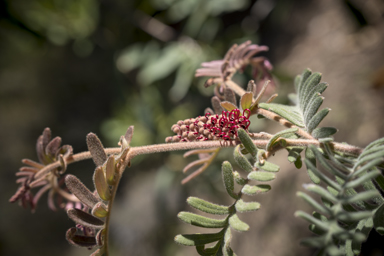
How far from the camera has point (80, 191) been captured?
24.1 inches

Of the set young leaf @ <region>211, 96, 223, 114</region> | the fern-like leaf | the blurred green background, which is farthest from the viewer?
the blurred green background

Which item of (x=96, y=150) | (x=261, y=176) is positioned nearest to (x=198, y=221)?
(x=261, y=176)

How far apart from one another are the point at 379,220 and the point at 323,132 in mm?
188

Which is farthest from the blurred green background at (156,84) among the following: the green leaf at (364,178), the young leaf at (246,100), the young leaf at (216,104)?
the green leaf at (364,178)

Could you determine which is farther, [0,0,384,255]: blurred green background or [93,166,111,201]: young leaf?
[0,0,384,255]: blurred green background

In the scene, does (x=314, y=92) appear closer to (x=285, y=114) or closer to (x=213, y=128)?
(x=285, y=114)

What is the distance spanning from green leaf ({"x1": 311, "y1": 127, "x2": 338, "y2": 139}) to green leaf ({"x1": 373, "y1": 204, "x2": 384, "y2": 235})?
0.54 ft

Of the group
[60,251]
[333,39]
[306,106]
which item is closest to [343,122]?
[333,39]

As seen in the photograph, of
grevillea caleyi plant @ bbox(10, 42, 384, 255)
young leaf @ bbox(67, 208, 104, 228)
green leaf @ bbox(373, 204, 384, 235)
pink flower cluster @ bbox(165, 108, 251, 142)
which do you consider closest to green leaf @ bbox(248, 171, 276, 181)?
grevillea caleyi plant @ bbox(10, 42, 384, 255)

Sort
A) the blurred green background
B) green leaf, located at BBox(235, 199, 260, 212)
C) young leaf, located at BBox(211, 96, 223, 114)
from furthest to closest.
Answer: the blurred green background, young leaf, located at BBox(211, 96, 223, 114), green leaf, located at BBox(235, 199, 260, 212)

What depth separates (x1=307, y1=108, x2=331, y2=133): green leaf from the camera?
574 mm

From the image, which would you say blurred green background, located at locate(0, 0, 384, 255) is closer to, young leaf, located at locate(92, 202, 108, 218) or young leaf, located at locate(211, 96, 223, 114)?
young leaf, located at locate(211, 96, 223, 114)

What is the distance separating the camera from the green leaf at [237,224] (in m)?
0.53

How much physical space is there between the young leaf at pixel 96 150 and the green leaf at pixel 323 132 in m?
0.43
